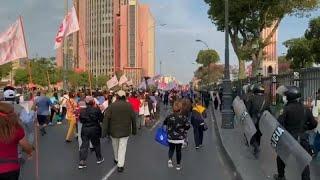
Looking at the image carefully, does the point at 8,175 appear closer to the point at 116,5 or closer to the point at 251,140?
the point at 251,140

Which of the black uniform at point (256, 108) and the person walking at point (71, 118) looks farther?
the person walking at point (71, 118)

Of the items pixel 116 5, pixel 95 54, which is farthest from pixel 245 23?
pixel 95 54

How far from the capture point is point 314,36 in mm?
81062

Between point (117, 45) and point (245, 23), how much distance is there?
2247 inches

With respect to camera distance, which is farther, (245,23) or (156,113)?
(245,23)

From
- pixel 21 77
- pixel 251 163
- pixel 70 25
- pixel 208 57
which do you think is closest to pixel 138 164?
pixel 251 163

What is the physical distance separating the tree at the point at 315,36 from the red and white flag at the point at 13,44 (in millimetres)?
66097

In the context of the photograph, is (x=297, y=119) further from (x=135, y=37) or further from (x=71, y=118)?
(x=135, y=37)

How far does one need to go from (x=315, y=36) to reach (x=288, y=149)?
7518cm

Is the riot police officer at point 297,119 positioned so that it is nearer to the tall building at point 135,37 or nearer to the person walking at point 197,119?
the person walking at point 197,119

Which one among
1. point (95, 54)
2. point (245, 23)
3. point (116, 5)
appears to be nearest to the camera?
point (245, 23)

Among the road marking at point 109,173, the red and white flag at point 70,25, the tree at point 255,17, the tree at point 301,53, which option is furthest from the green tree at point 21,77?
the road marking at point 109,173

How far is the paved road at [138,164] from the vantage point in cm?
1182

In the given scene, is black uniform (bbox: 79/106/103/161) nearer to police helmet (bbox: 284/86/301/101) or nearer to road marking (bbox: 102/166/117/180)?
road marking (bbox: 102/166/117/180)
